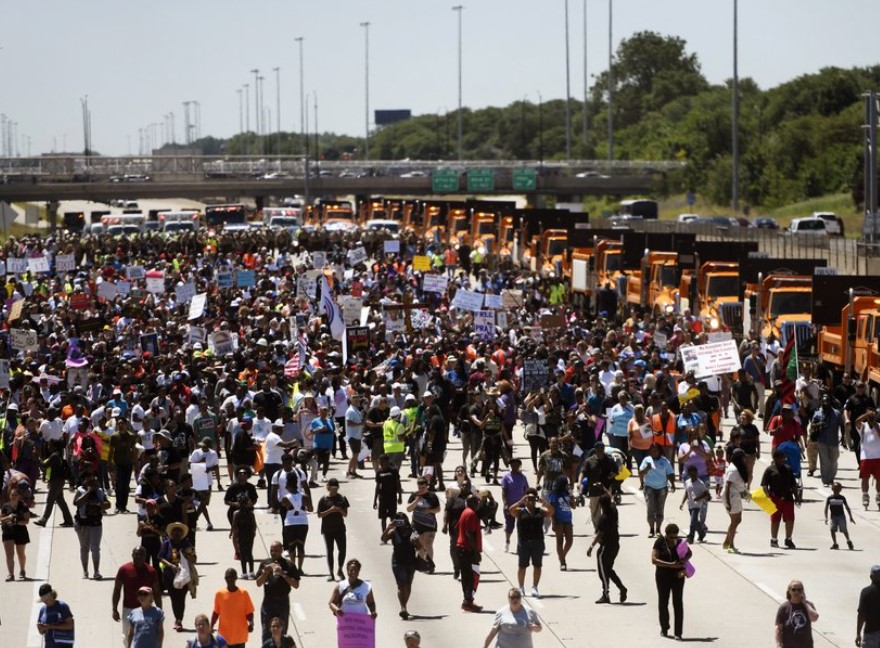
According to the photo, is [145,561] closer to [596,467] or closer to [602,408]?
[596,467]

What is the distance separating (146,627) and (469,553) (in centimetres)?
421

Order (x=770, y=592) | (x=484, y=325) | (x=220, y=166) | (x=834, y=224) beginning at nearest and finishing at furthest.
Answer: (x=770, y=592) → (x=484, y=325) → (x=834, y=224) → (x=220, y=166)

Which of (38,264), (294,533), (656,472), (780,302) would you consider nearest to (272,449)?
(294,533)

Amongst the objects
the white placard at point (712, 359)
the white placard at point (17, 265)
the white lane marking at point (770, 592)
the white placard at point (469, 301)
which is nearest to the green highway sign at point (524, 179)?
the white placard at point (17, 265)

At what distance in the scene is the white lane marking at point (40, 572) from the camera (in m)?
17.2

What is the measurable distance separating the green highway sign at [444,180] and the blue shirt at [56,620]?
332 feet

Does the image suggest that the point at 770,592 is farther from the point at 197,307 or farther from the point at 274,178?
the point at 274,178

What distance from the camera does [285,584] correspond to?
15.4 metres

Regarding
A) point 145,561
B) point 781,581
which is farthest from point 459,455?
point 145,561

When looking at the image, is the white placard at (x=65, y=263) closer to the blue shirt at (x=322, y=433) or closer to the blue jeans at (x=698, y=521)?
the blue shirt at (x=322, y=433)

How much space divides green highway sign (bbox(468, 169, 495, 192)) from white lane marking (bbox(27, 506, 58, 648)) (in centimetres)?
9189

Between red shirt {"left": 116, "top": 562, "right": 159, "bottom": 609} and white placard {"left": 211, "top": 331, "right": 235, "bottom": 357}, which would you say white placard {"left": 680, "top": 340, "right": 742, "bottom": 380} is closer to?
white placard {"left": 211, "top": 331, "right": 235, "bottom": 357}


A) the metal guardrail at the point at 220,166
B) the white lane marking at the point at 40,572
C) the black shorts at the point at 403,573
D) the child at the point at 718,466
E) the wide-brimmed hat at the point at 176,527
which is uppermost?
the metal guardrail at the point at 220,166

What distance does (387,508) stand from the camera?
2094cm
